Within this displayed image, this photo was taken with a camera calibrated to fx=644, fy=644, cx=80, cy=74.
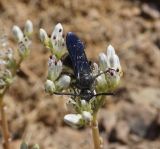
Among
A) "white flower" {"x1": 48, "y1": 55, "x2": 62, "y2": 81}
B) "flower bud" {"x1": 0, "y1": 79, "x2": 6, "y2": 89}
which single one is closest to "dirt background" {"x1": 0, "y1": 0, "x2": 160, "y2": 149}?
"flower bud" {"x1": 0, "y1": 79, "x2": 6, "y2": 89}

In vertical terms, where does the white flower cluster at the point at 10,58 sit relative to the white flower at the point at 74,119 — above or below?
above

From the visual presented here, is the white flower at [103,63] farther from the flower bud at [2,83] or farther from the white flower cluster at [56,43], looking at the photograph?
the flower bud at [2,83]

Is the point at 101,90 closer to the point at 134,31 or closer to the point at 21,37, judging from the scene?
the point at 21,37

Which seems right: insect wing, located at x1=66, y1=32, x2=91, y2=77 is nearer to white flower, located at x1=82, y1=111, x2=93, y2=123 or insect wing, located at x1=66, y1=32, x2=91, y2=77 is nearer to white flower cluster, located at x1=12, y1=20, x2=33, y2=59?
white flower, located at x1=82, y1=111, x2=93, y2=123

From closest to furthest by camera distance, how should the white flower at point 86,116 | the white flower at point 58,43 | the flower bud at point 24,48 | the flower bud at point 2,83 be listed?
the white flower at point 86,116, the white flower at point 58,43, the flower bud at point 2,83, the flower bud at point 24,48

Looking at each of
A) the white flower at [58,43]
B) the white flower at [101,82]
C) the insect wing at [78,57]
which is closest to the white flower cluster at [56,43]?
the white flower at [58,43]

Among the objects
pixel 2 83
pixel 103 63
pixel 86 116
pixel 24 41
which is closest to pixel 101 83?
pixel 103 63

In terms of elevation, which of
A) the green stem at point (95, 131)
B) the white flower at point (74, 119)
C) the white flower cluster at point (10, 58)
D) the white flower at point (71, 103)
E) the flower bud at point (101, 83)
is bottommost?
the green stem at point (95, 131)
